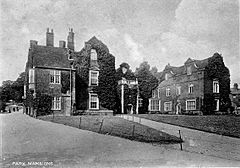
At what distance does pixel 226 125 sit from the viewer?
6102 mm

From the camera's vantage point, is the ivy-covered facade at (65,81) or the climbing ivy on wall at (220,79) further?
the ivy-covered facade at (65,81)

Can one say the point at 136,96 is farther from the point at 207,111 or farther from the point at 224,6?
the point at 224,6

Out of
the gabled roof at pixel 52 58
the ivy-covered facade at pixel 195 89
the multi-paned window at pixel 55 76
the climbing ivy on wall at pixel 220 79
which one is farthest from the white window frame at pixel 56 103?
the climbing ivy on wall at pixel 220 79

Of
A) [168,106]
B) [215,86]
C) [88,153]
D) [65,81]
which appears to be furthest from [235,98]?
[65,81]

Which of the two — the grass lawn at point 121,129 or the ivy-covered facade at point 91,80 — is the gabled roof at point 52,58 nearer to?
the ivy-covered facade at point 91,80

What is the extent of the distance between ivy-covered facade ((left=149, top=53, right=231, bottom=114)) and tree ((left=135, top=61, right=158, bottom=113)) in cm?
13

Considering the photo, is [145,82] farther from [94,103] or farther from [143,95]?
[94,103]

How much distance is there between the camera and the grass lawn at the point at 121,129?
5.95 m

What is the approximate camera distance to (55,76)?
9891 millimetres

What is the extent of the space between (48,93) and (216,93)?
248 inches

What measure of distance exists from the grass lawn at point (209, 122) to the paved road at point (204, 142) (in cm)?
14

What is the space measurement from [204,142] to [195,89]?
1.32 m

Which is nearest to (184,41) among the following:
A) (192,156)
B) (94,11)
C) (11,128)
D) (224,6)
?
(224,6)

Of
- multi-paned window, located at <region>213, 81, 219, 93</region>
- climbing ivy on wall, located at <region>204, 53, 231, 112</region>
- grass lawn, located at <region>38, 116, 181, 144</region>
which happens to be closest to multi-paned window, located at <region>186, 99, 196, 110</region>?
climbing ivy on wall, located at <region>204, 53, 231, 112</region>
